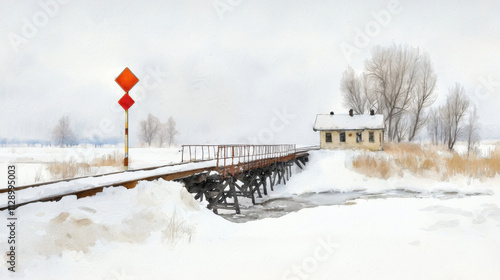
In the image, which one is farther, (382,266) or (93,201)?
(93,201)

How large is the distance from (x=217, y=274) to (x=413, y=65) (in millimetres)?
40967

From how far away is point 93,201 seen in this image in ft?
17.6

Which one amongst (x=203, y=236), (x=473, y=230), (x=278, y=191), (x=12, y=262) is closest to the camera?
(x=12, y=262)

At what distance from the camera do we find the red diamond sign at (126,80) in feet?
30.0

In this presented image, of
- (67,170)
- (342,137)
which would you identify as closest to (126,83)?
(67,170)

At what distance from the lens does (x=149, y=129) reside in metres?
75.5

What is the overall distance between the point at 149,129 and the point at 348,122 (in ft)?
162

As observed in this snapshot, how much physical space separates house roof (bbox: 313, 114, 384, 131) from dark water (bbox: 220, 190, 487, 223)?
1771 cm

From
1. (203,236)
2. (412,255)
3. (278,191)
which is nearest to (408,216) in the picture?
(412,255)

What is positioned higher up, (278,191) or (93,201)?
(93,201)

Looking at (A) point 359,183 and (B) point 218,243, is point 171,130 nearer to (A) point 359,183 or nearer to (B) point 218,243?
(A) point 359,183

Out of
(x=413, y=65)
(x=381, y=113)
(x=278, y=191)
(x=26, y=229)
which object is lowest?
(x=278, y=191)

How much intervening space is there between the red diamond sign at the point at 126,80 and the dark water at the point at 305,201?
520 cm

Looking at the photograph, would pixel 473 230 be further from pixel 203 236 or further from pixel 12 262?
pixel 12 262
